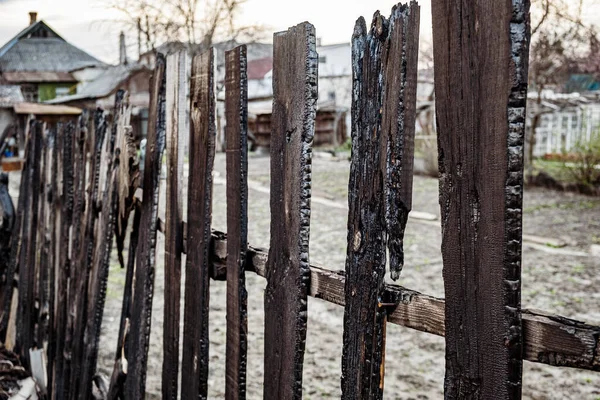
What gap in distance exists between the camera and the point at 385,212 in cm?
115

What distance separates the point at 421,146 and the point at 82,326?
1482 centimetres

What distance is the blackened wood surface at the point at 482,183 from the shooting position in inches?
36.0

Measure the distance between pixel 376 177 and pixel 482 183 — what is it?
0.23 meters

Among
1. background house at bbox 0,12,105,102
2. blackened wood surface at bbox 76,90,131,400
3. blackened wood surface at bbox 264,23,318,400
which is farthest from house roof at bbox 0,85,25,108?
blackened wood surface at bbox 264,23,318,400

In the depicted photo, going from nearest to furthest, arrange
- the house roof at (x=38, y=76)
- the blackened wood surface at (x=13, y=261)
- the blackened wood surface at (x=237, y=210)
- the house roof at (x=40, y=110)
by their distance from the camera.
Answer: the blackened wood surface at (x=237, y=210) → the blackened wood surface at (x=13, y=261) → the house roof at (x=40, y=110) → the house roof at (x=38, y=76)

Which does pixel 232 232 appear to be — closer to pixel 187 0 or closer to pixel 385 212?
pixel 385 212

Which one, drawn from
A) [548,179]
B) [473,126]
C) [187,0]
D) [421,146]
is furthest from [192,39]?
[473,126]

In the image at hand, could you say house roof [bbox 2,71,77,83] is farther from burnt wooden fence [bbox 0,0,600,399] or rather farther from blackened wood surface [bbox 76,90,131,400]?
burnt wooden fence [bbox 0,0,600,399]

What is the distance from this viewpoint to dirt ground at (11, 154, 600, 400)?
3.69m

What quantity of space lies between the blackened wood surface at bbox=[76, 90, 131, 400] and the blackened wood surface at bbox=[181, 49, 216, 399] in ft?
2.19

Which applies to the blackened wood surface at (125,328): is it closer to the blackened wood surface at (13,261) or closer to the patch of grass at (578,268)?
the blackened wood surface at (13,261)

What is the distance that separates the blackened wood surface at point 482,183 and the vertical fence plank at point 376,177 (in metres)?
0.08

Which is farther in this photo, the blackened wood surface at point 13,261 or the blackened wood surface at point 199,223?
the blackened wood surface at point 13,261

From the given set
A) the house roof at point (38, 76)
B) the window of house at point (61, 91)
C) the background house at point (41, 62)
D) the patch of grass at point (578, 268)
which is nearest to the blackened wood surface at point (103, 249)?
the patch of grass at point (578, 268)
